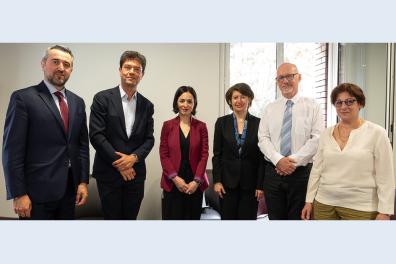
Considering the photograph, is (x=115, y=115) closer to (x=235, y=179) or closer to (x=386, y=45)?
(x=235, y=179)

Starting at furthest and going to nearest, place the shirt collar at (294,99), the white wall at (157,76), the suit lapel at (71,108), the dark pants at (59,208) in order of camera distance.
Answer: the white wall at (157,76) < the shirt collar at (294,99) < the suit lapel at (71,108) < the dark pants at (59,208)

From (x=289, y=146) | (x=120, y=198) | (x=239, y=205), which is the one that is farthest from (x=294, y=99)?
(x=120, y=198)

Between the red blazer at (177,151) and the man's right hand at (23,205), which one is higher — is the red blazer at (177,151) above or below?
above

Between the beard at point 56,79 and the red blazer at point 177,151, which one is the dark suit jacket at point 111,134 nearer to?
the red blazer at point 177,151

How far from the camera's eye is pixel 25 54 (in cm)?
346

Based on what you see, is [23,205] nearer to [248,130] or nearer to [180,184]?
[180,184]

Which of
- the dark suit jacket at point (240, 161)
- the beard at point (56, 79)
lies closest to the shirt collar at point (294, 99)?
the dark suit jacket at point (240, 161)

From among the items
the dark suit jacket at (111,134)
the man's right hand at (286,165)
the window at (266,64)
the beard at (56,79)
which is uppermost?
the window at (266,64)

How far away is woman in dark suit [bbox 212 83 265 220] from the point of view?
2.47m

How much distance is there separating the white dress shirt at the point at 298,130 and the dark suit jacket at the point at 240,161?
0.31ft

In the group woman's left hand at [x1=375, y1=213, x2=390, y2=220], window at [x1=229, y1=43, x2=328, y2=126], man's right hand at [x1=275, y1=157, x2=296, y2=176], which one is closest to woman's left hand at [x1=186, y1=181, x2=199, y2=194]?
man's right hand at [x1=275, y1=157, x2=296, y2=176]

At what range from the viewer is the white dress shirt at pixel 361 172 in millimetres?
1879

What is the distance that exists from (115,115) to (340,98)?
1.55m

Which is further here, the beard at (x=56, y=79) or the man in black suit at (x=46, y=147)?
the beard at (x=56, y=79)
